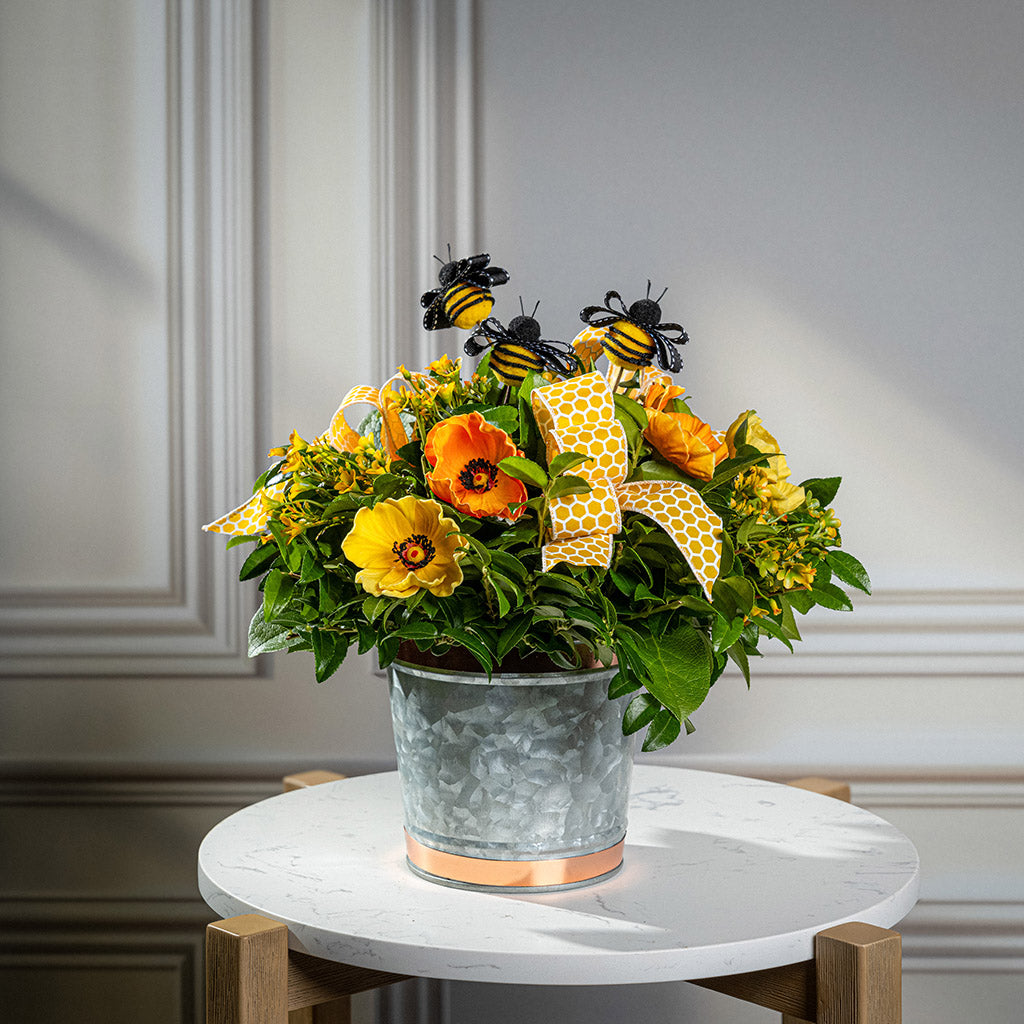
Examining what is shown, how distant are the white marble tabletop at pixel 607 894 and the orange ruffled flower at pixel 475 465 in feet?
0.97

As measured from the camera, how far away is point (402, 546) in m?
0.66

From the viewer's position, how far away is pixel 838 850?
88 cm

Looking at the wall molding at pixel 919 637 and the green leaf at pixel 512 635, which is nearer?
the green leaf at pixel 512 635

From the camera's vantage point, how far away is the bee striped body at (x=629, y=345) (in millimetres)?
686

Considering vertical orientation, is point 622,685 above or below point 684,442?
below

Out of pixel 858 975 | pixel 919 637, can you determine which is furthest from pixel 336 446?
pixel 919 637

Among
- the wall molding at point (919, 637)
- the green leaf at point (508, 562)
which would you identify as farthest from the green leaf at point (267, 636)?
the wall molding at point (919, 637)

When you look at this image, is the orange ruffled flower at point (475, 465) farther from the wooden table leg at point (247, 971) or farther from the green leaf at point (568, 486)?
the wooden table leg at point (247, 971)

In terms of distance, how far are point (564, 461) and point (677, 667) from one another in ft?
0.54

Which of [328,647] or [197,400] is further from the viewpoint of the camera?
[197,400]

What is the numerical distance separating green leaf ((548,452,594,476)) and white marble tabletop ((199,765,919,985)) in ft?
1.04

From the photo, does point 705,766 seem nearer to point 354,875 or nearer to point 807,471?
point 807,471

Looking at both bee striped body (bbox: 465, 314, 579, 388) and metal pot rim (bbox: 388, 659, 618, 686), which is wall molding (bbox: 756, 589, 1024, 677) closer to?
metal pot rim (bbox: 388, 659, 618, 686)

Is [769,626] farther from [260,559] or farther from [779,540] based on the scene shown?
[260,559]
